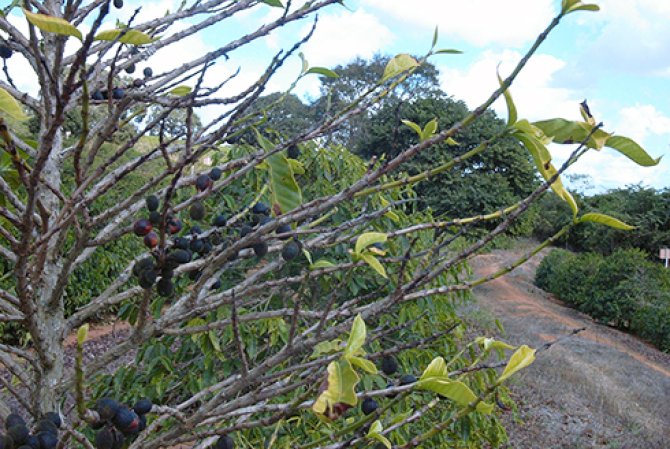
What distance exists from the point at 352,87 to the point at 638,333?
92.7 ft

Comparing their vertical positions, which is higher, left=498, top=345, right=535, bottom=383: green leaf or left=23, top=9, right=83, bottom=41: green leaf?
left=23, top=9, right=83, bottom=41: green leaf

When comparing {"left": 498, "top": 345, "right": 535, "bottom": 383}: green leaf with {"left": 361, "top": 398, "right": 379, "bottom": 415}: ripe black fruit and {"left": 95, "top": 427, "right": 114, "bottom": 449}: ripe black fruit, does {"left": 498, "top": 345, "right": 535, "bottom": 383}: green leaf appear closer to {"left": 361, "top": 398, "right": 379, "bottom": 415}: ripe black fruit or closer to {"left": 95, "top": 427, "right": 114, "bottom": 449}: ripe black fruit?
{"left": 361, "top": 398, "right": 379, "bottom": 415}: ripe black fruit

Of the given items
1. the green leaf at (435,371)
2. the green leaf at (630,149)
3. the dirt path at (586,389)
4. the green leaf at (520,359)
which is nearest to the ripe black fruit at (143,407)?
the green leaf at (435,371)

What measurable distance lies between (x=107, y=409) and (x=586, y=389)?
28.2 feet

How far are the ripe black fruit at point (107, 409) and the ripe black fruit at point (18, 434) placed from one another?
0.36ft

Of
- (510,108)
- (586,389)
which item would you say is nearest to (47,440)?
(510,108)

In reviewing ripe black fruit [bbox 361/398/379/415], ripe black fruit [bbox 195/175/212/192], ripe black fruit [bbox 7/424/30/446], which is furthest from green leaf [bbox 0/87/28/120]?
ripe black fruit [bbox 361/398/379/415]

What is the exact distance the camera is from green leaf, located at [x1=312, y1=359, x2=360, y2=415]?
0.78m

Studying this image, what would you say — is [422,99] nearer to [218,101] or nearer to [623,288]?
[623,288]

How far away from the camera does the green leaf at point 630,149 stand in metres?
0.88

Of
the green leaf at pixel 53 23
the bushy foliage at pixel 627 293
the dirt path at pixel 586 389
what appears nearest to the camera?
the green leaf at pixel 53 23

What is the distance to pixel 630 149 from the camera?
0.90 metres

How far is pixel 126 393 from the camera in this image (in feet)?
11.2

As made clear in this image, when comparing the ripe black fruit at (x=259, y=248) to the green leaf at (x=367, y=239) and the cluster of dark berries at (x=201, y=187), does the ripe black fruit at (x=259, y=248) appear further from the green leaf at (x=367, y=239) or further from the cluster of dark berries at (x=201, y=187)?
the green leaf at (x=367, y=239)
